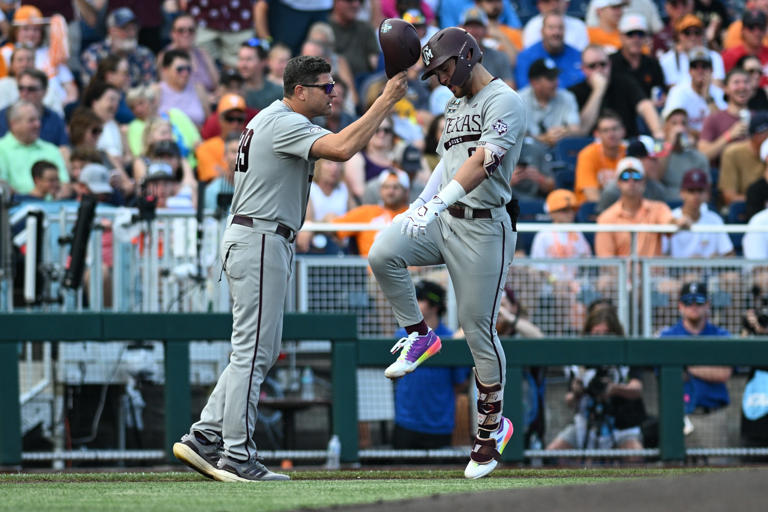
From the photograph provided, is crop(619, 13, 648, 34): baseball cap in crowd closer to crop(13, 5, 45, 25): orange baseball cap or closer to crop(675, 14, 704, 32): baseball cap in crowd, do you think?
crop(675, 14, 704, 32): baseball cap in crowd

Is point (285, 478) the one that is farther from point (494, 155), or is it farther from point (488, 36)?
point (488, 36)

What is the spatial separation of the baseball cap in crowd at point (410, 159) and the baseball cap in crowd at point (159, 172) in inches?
87.0

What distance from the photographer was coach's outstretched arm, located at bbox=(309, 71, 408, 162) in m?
7.12

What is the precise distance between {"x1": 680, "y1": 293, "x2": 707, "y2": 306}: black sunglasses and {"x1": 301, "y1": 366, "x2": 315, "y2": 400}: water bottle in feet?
9.76

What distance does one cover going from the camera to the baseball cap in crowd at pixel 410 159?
12992 mm

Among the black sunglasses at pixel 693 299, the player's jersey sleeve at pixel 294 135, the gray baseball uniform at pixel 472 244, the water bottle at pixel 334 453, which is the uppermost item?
the player's jersey sleeve at pixel 294 135

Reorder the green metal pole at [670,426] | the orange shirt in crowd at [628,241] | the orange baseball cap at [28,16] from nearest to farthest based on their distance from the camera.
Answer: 1. the green metal pole at [670,426]
2. the orange shirt in crowd at [628,241]
3. the orange baseball cap at [28,16]

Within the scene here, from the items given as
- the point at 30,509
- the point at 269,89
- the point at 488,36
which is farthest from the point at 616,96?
the point at 30,509

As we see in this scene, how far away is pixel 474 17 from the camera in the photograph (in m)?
15.0

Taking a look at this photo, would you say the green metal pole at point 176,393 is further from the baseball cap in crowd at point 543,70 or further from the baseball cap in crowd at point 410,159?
the baseball cap in crowd at point 543,70

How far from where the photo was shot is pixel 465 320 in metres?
7.75

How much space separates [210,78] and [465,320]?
26.6 feet

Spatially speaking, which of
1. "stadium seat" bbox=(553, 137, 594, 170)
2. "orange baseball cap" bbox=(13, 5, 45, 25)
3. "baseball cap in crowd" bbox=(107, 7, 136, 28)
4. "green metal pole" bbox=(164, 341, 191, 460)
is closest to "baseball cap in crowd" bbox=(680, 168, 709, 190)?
"stadium seat" bbox=(553, 137, 594, 170)

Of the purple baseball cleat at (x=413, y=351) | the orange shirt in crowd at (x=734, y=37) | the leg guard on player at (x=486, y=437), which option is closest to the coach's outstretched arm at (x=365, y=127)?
the purple baseball cleat at (x=413, y=351)
